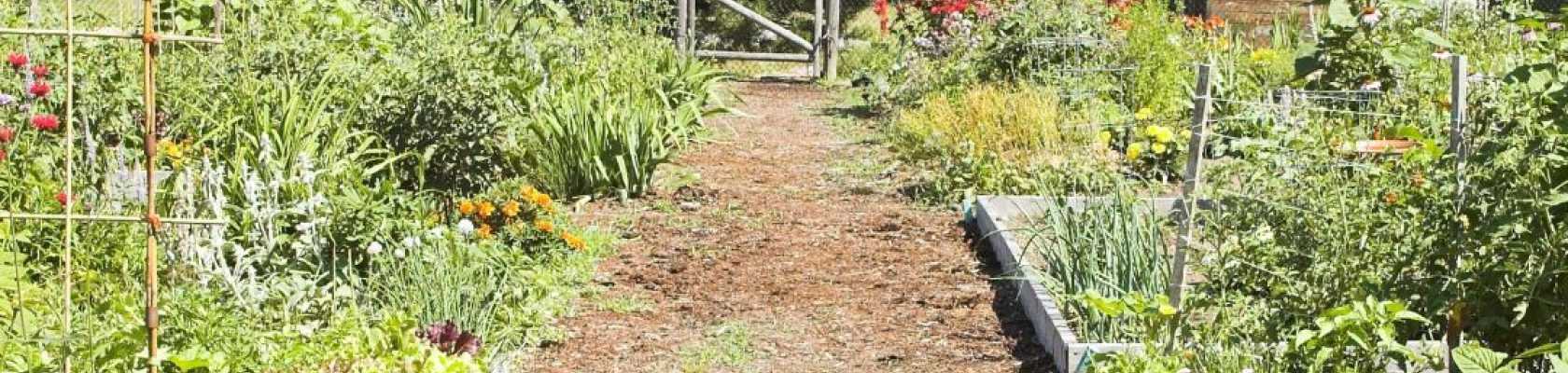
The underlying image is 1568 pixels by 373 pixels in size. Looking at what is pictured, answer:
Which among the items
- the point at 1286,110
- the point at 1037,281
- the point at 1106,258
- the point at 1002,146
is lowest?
the point at 1037,281

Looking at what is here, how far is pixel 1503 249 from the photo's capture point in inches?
163

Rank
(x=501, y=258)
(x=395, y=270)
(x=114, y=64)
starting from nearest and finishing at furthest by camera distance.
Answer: (x=395, y=270), (x=501, y=258), (x=114, y=64)

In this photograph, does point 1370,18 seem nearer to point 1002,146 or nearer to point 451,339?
point 1002,146

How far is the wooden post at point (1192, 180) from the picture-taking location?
16.1 feet

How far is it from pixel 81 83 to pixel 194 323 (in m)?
2.04

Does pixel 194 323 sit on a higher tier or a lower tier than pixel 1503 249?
lower

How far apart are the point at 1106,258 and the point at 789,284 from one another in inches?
56.6

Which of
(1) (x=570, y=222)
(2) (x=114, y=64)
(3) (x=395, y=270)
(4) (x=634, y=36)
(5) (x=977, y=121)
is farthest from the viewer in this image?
(4) (x=634, y=36)

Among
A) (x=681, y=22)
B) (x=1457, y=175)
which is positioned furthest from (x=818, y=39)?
(x=1457, y=175)

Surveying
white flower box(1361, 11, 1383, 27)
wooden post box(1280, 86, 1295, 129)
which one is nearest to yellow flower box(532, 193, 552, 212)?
wooden post box(1280, 86, 1295, 129)

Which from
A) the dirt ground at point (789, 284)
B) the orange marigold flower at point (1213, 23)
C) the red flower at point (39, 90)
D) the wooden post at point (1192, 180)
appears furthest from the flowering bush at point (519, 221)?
the orange marigold flower at point (1213, 23)

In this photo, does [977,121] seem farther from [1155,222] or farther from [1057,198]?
[1155,222]

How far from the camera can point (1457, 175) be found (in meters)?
4.25

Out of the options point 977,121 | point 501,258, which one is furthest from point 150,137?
point 977,121
